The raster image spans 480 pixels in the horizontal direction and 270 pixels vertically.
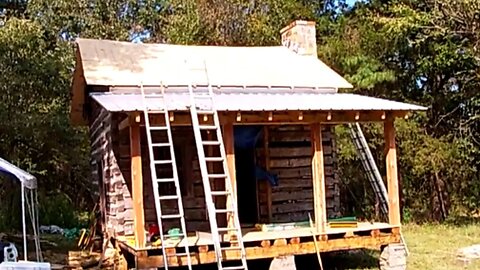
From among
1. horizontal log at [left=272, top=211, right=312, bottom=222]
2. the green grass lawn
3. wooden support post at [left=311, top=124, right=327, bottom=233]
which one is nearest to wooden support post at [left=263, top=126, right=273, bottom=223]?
horizontal log at [left=272, top=211, right=312, bottom=222]

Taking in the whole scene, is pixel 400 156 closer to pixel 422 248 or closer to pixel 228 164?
pixel 422 248

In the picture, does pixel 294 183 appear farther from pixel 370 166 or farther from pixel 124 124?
pixel 124 124

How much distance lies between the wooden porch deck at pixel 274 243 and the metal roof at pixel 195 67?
8.96 feet

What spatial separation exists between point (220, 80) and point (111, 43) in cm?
269

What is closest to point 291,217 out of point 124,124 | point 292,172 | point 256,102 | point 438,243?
point 292,172

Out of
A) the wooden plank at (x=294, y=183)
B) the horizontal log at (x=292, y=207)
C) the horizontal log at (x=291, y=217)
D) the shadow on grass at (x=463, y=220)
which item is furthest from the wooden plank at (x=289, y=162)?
the shadow on grass at (x=463, y=220)

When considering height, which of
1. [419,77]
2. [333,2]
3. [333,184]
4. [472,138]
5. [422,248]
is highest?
[333,2]

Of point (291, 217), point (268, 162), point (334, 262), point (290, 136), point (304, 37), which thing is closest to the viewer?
point (334, 262)

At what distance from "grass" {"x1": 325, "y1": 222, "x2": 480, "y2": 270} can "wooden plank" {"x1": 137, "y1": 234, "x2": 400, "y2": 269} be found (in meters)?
0.84

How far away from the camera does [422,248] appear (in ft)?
37.9

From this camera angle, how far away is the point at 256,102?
9234 mm

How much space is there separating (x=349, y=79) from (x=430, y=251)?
19.5ft

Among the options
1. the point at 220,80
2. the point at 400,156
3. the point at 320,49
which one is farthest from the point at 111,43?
the point at 400,156

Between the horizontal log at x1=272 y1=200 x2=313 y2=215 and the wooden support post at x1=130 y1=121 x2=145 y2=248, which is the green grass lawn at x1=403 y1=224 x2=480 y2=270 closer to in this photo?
the horizontal log at x1=272 y1=200 x2=313 y2=215
